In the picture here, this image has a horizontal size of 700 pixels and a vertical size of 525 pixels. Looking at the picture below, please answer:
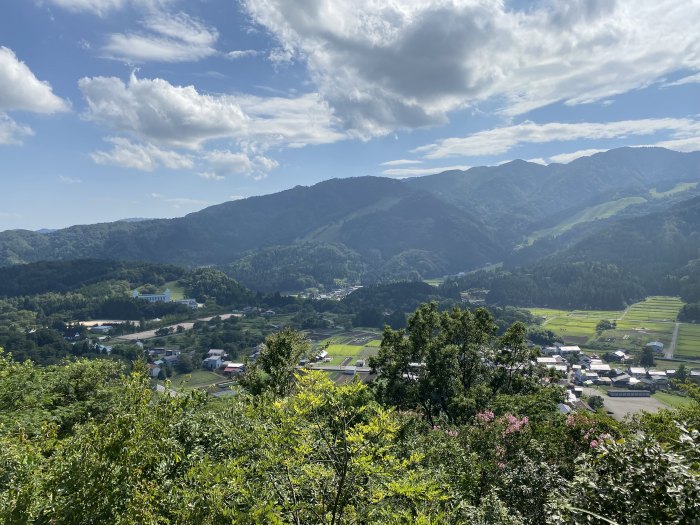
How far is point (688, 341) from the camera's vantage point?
12300cm

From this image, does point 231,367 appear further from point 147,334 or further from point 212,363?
point 147,334

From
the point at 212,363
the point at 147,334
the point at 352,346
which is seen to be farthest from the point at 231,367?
the point at 147,334

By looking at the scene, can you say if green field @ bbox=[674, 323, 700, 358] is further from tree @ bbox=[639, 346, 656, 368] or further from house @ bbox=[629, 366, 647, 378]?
house @ bbox=[629, 366, 647, 378]

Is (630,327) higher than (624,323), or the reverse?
(630,327)

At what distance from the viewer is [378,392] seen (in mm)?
35344

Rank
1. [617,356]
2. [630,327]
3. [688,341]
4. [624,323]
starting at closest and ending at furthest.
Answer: [617,356] < [688,341] < [630,327] < [624,323]

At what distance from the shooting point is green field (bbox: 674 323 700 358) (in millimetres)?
113438

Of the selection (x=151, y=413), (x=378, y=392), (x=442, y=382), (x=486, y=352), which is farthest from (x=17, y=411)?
(x=486, y=352)

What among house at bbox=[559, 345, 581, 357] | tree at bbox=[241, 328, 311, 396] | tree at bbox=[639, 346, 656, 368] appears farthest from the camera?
house at bbox=[559, 345, 581, 357]

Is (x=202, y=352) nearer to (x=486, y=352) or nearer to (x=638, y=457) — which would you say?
(x=486, y=352)

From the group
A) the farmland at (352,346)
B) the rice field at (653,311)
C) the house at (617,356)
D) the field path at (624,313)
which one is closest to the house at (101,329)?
the farmland at (352,346)

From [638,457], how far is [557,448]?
526 inches

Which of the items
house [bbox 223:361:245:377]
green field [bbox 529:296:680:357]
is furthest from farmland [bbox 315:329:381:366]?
green field [bbox 529:296:680:357]

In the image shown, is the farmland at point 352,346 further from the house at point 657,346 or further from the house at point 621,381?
the house at point 657,346
